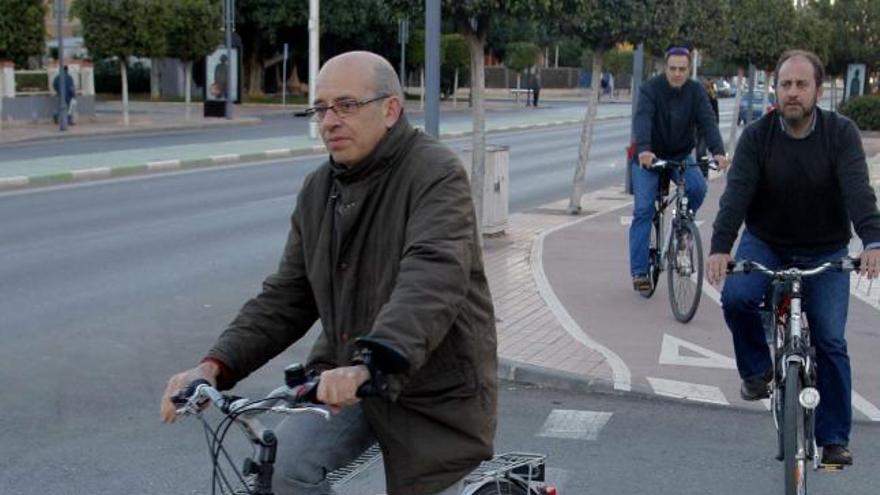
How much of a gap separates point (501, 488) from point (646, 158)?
589cm

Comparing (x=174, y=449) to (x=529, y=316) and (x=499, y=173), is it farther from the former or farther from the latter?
(x=499, y=173)

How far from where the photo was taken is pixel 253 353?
353cm

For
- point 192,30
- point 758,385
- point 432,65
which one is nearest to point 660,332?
point 432,65

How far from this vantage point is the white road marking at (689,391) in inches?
278

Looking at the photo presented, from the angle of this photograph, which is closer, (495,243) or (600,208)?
(495,243)

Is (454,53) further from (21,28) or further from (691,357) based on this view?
(691,357)

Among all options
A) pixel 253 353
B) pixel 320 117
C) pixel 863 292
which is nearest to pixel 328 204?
pixel 320 117

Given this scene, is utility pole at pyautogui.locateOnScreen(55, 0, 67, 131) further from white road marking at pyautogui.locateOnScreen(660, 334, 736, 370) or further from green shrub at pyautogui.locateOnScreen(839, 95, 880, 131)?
white road marking at pyautogui.locateOnScreen(660, 334, 736, 370)

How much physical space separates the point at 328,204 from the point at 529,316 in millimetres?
5917

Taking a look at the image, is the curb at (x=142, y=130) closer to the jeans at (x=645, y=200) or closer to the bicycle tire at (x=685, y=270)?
the jeans at (x=645, y=200)

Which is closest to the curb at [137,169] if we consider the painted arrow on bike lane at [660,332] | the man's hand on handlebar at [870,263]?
the painted arrow on bike lane at [660,332]

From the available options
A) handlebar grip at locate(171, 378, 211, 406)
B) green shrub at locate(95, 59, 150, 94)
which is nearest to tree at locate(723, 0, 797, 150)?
handlebar grip at locate(171, 378, 211, 406)

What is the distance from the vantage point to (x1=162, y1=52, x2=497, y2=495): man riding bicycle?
129 inches

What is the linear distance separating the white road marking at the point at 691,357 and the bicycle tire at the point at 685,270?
0.63m
